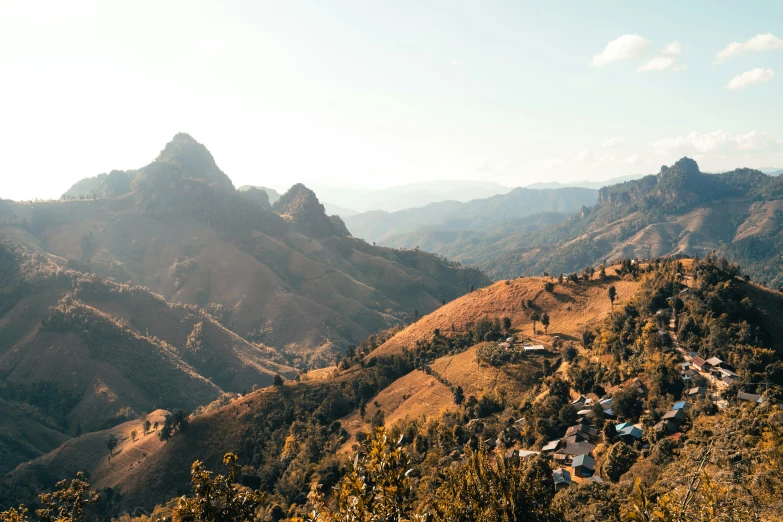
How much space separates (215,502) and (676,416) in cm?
6246

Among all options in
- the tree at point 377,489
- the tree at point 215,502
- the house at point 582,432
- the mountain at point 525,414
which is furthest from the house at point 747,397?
the tree at point 215,502

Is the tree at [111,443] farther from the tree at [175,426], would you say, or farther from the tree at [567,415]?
the tree at [567,415]

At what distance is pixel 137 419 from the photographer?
15200 centimetres

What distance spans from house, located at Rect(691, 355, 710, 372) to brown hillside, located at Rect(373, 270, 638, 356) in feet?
83.7

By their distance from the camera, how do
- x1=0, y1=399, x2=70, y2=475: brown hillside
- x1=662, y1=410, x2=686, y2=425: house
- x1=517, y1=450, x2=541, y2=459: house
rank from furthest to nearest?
x1=0, y1=399, x2=70, y2=475: brown hillside < x1=517, y1=450, x2=541, y2=459: house < x1=662, y1=410, x2=686, y2=425: house

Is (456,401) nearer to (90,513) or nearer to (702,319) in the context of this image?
(702,319)

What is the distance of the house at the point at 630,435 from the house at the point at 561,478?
10613mm

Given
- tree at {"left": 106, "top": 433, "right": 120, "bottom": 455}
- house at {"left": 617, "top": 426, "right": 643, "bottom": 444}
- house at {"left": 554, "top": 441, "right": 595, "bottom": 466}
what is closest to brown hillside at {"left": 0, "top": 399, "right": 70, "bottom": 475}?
tree at {"left": 106, "top": 433, "right": 120, "bottom": 455}

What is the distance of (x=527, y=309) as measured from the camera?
113812 millimetres

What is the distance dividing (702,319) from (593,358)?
19278 millimetres

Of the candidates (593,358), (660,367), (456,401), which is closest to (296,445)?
(456,401)

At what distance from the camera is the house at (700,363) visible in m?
67.3

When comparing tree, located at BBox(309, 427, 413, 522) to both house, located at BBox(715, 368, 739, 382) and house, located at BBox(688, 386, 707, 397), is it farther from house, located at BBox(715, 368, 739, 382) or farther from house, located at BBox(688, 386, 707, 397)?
house, located at BBox(715, 368, 739, 382)

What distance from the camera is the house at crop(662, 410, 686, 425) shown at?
2267 inches
